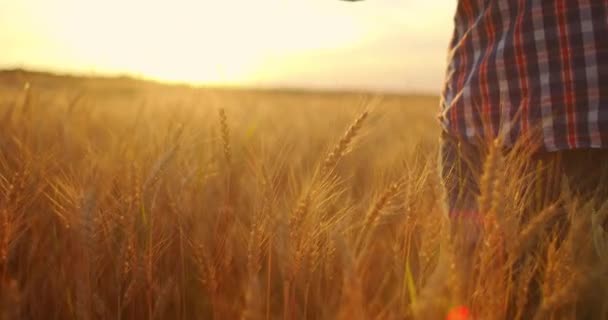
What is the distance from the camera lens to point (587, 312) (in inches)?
39.9

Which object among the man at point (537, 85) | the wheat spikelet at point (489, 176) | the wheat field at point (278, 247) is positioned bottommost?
the wheat field at point (278, 247)

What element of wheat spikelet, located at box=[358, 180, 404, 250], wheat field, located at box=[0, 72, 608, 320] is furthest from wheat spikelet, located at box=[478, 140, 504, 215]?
wheat spikelet, located at box=[358, 180, 404, 250]

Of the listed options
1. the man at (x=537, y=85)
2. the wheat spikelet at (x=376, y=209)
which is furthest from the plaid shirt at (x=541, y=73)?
the wheat spikelet at (x=376, y=209)

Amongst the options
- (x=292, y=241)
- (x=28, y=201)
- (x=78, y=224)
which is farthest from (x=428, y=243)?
(x=28, y=201)

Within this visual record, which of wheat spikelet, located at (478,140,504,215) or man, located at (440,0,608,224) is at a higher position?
man, located at (440,0,608,224)

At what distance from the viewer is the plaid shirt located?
94cm

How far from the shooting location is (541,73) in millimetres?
994

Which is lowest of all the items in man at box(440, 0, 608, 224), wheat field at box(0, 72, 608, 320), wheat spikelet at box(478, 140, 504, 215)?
wheat field at box(0, 72, 608, 320)

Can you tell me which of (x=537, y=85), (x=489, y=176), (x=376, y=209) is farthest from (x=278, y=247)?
(x=537, y=85)

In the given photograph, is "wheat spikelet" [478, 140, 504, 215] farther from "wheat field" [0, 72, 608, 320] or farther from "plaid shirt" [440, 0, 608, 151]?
"plaid shirt" [440, 0, 608, 151]

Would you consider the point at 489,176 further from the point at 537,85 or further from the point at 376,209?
the point at 537,85

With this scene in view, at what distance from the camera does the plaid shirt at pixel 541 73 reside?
939mm

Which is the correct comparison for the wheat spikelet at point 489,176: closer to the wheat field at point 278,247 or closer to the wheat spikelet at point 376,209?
the wheat field at point 278,247

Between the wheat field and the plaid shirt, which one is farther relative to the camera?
the plaid shirt
